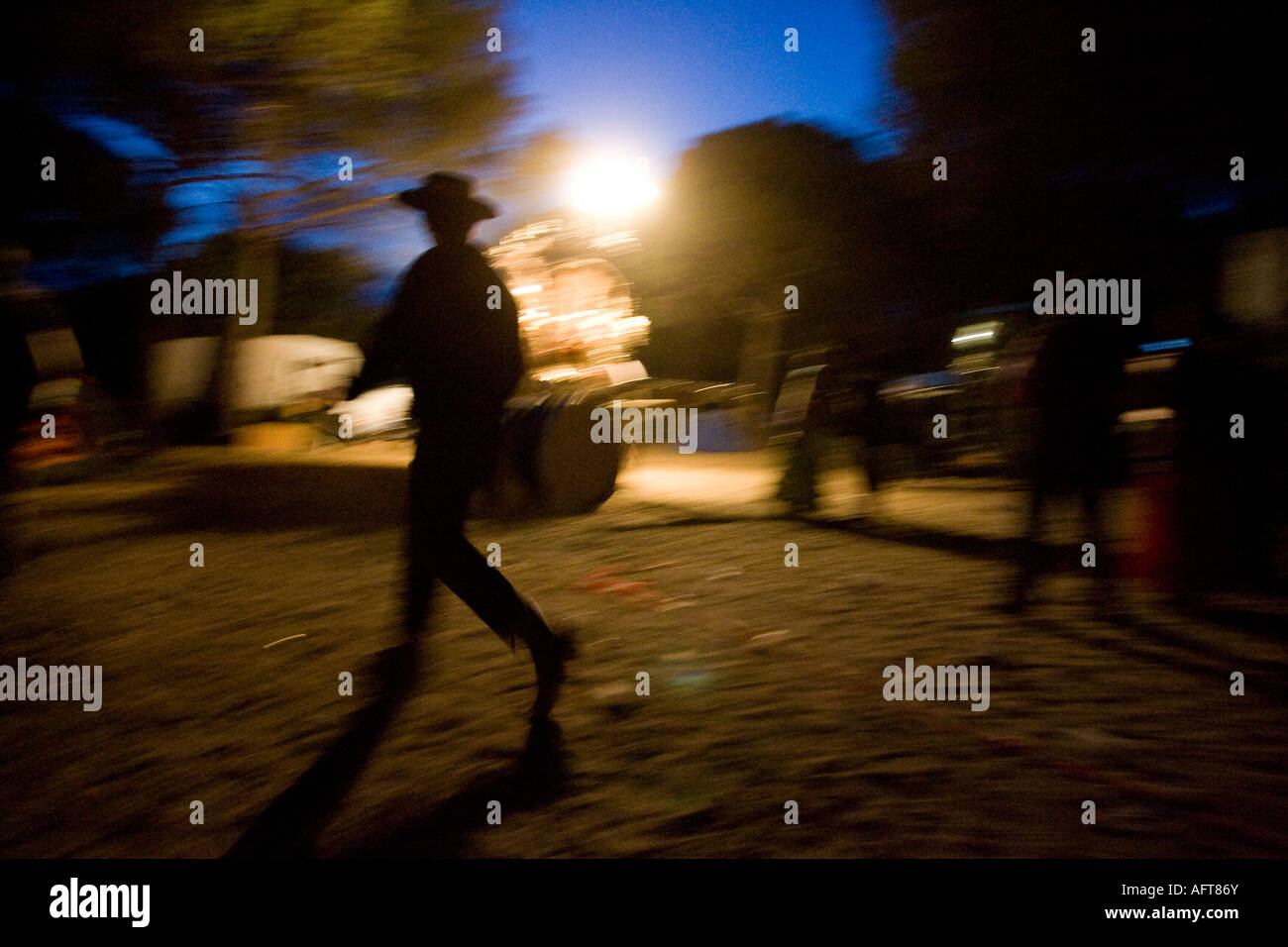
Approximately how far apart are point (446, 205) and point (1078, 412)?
307 cm

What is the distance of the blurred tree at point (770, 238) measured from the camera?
14531mm

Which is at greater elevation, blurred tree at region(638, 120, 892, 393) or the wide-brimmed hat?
blurred tree at region(638, 120, 892, 393)

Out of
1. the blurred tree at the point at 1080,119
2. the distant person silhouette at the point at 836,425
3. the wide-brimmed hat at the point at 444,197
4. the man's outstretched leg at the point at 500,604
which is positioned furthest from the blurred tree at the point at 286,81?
the man's outstretched leg at the point at 500,604

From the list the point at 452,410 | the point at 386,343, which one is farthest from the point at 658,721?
the point at 386,343

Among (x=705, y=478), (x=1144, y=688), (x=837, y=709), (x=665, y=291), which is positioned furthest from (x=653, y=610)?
(x=665, y=291)

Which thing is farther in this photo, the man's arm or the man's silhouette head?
the man's silhouette head

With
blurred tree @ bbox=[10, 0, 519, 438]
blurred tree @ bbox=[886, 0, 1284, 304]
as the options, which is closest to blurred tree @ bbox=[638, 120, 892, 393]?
blurred tree @ bbox=[886, 0, 1284, 304]

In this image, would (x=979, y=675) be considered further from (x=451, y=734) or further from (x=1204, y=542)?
A: (x=451, y=734)

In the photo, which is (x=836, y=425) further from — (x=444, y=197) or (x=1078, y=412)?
(x=444, y=197)

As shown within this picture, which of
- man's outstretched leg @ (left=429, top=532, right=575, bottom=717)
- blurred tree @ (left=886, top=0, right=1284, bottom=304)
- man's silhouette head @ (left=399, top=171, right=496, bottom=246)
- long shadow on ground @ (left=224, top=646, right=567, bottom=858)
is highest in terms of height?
blurred tree @ (left=886, top=0, right=1284, bottom=304)

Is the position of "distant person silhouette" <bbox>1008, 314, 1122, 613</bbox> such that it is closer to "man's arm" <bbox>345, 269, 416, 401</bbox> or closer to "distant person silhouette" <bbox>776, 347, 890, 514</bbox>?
"distant person silhouette" <bbox>776, 347, 890, 514</bbox>

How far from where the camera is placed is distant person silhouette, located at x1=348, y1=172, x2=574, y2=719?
292cm

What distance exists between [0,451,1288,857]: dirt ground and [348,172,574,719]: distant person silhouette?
1.28 ft

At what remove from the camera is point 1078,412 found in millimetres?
4074
